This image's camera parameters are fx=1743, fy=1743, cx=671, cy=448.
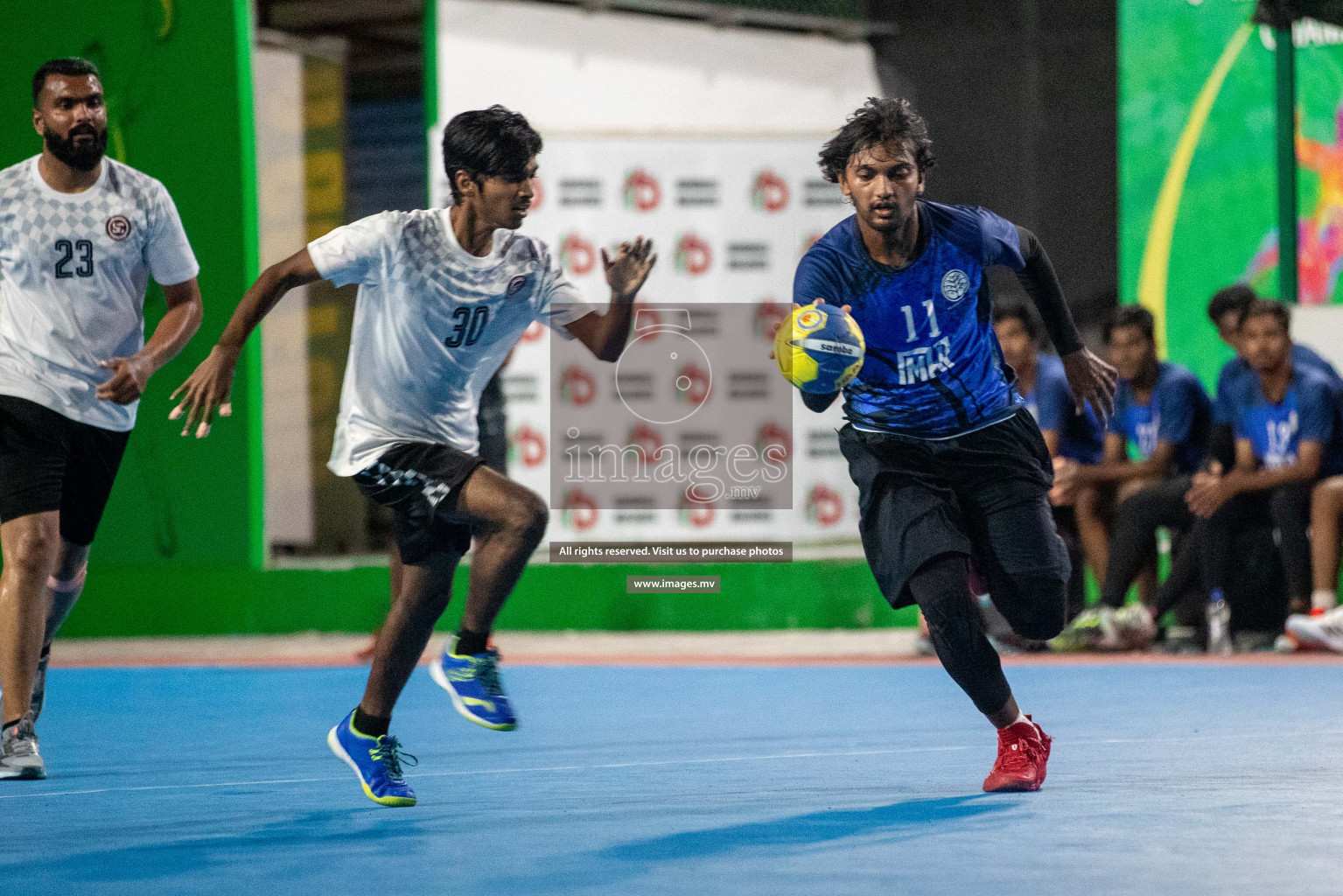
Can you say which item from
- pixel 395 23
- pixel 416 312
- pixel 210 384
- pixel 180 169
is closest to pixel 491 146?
pixel 416 312

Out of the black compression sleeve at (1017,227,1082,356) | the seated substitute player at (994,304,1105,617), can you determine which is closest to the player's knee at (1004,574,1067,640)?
the black compression sleeve at (1017,227,1082,356)

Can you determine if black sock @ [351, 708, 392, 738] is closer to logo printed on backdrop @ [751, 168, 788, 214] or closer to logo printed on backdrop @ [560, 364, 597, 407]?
logo printed on backdrop @ [560, 364, 597, 407]

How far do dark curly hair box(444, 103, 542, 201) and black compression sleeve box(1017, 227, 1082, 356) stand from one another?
150 cm

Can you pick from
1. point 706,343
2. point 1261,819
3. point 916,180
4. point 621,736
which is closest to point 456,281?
point 916,180

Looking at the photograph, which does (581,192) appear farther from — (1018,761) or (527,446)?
(1018,761)

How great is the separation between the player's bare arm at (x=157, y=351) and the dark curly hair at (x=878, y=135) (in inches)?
86.3

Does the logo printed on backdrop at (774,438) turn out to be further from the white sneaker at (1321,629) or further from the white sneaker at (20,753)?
the white sneaker at (20,753)

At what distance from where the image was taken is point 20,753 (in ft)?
17.6

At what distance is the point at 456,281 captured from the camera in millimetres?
4895

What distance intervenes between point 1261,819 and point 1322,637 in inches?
173

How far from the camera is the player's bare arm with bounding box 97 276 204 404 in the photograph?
17.7 feet

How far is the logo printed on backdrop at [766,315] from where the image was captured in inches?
401

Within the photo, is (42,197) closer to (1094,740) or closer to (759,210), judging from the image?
(1094,740)

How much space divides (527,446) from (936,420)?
5.36m
